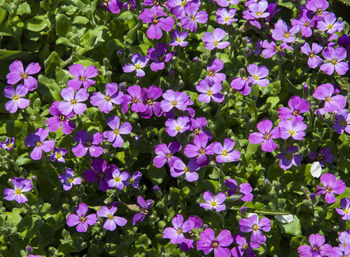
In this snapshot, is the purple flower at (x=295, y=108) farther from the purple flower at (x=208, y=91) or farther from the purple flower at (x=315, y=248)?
the purple flower at (x=315, y=248)

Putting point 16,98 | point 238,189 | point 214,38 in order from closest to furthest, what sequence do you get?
point 238,189 < point 16,98 < point 214,38

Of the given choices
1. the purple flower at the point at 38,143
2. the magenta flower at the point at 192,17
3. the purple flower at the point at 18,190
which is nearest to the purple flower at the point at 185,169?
the purple flower at the point at 38,143

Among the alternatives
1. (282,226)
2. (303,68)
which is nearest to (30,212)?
(282,226)

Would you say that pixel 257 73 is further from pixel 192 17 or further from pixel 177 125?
pixel 177 125

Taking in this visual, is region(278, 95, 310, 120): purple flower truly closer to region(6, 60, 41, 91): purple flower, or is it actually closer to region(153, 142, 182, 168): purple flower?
region(153, 142, 182, 168): purple flower

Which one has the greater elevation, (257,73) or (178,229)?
(257,73)

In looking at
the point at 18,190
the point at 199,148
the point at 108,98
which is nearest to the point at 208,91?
the point at 199,148
